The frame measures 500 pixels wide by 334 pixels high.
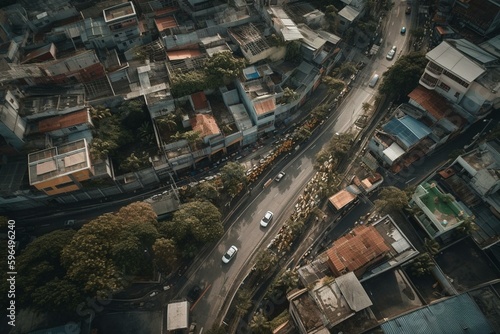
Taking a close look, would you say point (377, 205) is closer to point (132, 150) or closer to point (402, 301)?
point (402, 301)

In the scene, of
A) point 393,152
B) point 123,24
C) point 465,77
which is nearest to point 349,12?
point 465,77

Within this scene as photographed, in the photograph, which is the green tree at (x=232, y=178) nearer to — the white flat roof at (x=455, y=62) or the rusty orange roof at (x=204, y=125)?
the rusty orange roof at (x=204, y=125)

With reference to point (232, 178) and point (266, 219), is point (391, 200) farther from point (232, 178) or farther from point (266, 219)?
point (232, 178)

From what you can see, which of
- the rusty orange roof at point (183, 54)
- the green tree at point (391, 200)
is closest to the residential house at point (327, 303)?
the green tree at point (391, 200)

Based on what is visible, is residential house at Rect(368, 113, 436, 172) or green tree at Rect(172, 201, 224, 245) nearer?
green tree at Rect(172, 201, 224, 245)

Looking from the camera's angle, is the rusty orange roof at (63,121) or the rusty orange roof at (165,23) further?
the rusty orange roof at (165,23)

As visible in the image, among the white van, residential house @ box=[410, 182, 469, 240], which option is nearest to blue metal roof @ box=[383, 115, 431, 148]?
residential house @ box=[410, 182, 469, 240]

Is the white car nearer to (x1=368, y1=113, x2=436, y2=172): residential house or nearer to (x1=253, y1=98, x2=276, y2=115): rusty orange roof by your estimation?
(x1=253, y1=98, x2=276, y2=115): rusty orange roof
